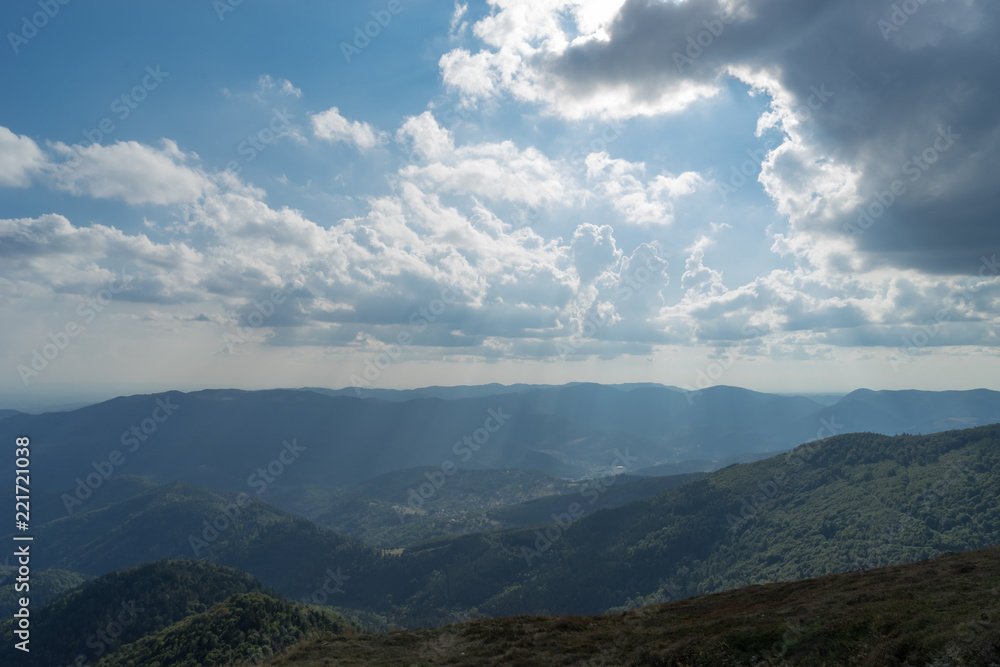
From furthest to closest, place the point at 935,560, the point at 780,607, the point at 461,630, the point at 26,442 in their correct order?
the point at 26,442, the point at 461,630, the point at 935,560, the point at 780,607

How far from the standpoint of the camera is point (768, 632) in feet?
103

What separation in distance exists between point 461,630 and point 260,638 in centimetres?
12788

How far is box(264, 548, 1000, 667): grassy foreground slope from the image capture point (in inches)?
953

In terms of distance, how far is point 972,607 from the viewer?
26875 millimetres

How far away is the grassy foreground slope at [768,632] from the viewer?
2420 centimetres

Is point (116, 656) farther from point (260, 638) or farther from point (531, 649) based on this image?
point (531, 649)

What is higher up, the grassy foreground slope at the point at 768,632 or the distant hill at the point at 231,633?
the grassy foreground slope at the point at 768,632

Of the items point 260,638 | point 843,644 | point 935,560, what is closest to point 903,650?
point 843,644

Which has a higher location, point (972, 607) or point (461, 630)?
point (972, 607)

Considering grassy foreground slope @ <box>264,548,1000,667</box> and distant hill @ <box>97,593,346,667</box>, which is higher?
grassy foreground slope @ <box>264,548,1000,667</box>

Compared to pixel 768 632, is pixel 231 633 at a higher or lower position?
lower

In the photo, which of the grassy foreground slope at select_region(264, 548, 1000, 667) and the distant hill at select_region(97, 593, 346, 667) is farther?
the distant hill at select_region(97, 593, 346, 667)

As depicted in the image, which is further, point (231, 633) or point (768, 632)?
point (231, 633)

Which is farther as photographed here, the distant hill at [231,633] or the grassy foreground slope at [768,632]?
the distant hill at [231,633]
